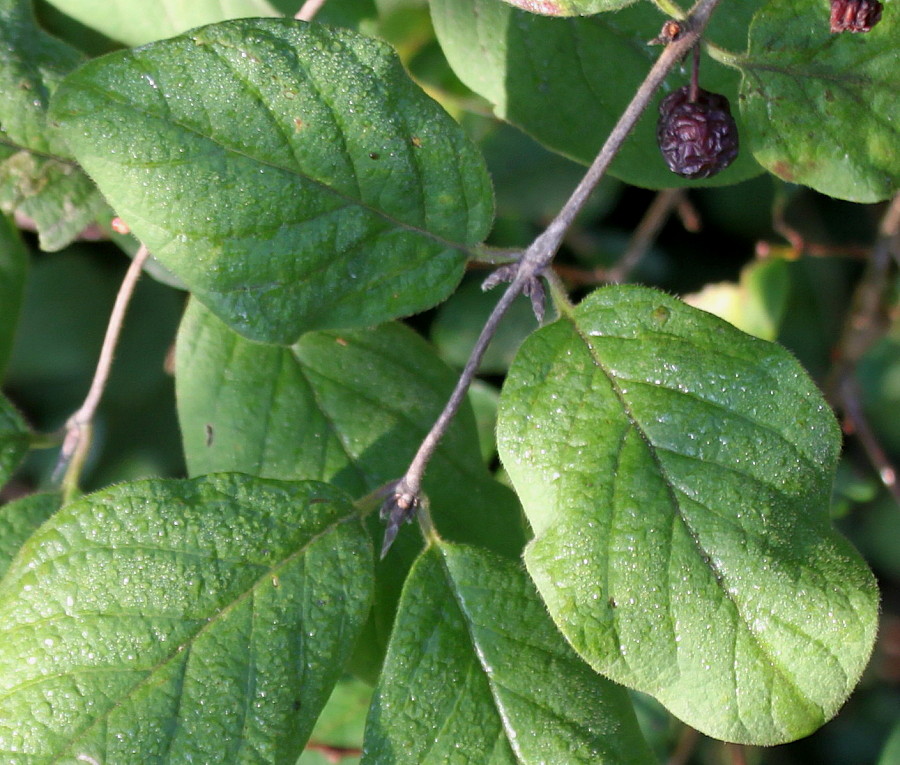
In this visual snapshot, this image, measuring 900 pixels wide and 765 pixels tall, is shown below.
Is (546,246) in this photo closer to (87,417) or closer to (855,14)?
(855,14)

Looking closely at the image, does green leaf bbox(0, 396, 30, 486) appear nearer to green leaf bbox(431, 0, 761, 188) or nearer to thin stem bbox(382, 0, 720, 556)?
thin stem bbox(382, 0, 720, 556)

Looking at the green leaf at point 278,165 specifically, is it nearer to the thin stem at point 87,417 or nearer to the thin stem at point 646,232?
the thin stem at point 87,417

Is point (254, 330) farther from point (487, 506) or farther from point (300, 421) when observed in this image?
point (487, 506)

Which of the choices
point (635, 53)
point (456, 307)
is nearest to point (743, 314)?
point (456, 307)

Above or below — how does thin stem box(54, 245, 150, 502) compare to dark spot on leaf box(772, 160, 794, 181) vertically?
below

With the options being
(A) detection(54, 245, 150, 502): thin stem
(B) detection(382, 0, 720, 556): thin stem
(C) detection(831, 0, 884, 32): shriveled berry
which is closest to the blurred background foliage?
(A) detection(54, 245, 150, 502): thin stem

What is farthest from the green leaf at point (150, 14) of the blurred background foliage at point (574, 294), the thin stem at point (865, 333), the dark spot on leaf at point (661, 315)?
the thin stem at point (865, 333)

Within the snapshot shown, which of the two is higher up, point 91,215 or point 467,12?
point 467,12
